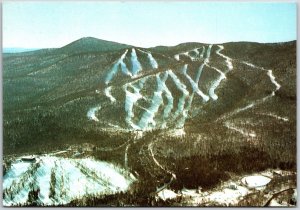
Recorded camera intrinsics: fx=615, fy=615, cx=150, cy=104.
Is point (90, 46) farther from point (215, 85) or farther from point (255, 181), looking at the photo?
point (255, 181)

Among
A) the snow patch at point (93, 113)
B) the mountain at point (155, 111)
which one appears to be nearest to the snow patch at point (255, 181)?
the mountain at point (155, 111)

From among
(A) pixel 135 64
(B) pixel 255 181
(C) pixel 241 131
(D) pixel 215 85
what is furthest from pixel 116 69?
(B) pixel 255 181

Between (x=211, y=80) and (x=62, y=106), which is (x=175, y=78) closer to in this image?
(x=211, y=80)

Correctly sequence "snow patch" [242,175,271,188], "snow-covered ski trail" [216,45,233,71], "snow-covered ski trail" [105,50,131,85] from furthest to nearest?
"snow-covered ski trail" [105,50,131,85], "snow-covered ski trail" [216,45,233,71], "snow patch" [242,175,271,188]

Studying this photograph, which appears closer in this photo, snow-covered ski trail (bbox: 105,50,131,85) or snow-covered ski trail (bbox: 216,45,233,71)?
snow-covered ski trail (bbox: 216,45,233,71)

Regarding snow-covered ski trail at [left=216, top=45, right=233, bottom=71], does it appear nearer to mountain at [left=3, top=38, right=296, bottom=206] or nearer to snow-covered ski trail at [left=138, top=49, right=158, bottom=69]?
mountain at [left=3, top=38, right=296, bottom=206]

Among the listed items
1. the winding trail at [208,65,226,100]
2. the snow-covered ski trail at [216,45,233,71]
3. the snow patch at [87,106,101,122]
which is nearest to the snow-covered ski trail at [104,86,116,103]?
the snow patch at [87,106,101,122]

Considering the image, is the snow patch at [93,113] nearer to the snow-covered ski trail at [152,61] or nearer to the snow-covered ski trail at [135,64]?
the snow-covered ski trail at [135,64]

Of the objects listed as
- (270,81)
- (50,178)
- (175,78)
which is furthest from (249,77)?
(50,178)
